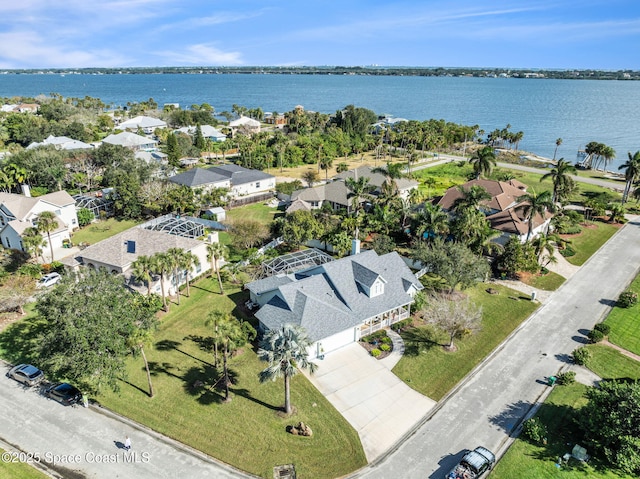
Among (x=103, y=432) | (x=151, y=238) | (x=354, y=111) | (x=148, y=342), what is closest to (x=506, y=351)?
(x=148, y=342)

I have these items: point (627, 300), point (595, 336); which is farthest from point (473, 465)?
point (627, 300)

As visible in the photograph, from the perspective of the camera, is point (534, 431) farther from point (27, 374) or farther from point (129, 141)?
point (129, 141)

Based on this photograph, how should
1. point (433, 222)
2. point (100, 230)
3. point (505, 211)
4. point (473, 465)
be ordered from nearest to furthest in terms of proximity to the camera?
point (473, 465) → point (433, 222) → point (505, 211) → point (100, 230)

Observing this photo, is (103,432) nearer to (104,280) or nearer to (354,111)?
(104,280)

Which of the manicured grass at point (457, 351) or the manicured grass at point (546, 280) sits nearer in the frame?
the manicured grass at point (457, 351)

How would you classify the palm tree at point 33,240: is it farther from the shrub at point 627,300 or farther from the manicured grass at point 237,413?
the shrub at point 627,300

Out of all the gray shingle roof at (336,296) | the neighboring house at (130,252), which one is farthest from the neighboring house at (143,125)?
the gray shingle roof at (336,296)

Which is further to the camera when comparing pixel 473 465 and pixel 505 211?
pixel 505 211

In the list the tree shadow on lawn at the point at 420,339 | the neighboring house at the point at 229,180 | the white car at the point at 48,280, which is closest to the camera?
the tree shadow on lawn at the point at 420,339

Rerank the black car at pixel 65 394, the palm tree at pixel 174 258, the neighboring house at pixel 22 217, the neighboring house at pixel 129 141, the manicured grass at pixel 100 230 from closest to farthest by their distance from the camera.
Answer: the black car at pixel 65 394, the palm tree at pixel 174 258, the neighboring house at pixel 22 217, the manicured grass at pixel 100 230, the neighboring house at pixel 129 141
